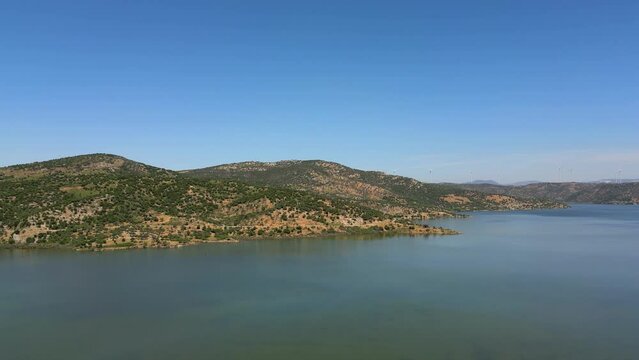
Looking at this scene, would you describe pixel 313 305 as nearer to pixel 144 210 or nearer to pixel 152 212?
pixel 152 212

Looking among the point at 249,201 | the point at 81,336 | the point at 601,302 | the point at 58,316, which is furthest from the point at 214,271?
the point at 249,201

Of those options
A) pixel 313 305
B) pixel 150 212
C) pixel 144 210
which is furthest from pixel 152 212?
pixel 313 305

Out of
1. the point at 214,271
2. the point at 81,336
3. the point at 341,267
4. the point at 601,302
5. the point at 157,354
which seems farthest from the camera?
the point at 341,267

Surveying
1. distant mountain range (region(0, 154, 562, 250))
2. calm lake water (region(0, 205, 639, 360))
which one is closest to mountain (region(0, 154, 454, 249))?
distant mountain range (region(0, 154, 562, 250))

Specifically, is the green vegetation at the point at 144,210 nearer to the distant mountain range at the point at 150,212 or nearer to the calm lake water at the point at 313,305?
the distant mountain range at the point at 150,212

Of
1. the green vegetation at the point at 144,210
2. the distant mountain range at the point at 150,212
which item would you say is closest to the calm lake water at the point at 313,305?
the distant mountain range at the point at 150,212

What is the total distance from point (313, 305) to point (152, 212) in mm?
54106

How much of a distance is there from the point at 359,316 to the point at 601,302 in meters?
21.1

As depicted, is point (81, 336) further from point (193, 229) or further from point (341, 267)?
point (193, 229)

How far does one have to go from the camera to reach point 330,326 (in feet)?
106

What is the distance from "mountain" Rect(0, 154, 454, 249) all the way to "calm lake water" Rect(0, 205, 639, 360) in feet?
31.4

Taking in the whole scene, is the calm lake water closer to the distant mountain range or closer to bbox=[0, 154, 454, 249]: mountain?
the distant mountain range

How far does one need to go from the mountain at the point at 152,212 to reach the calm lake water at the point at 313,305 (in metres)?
9.58

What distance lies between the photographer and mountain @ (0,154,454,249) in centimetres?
7262
